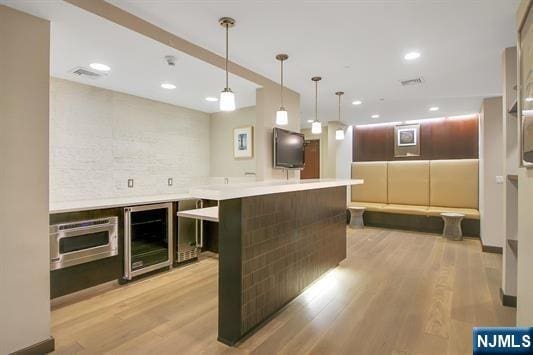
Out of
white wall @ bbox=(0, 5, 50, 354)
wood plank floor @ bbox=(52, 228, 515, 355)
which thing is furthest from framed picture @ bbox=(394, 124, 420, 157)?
white wall @ bbox=(0, 5, 50, 354)

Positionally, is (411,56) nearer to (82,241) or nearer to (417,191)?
(82,241)

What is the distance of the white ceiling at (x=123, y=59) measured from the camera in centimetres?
197

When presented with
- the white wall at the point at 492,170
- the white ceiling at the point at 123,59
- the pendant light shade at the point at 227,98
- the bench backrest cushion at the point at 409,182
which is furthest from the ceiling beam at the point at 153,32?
the bench backrest cushion at the point at 409,182

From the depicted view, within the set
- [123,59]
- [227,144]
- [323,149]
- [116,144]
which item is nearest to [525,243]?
[123,59]

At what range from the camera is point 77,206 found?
9.07ft

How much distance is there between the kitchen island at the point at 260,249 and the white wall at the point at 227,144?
6.39 ft

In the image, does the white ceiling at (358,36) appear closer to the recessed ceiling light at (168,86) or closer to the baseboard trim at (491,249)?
the recessed ceiling light at (168,86)

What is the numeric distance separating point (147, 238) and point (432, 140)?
245 inches

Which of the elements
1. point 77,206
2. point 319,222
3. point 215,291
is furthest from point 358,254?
point 77,206

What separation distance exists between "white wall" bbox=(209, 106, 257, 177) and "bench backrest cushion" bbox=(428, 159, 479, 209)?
432 centimetres

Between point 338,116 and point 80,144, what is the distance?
4.83 meters

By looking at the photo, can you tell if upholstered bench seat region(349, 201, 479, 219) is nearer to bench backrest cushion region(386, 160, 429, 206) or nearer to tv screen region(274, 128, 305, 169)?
bench backrest cushion region(386, 160, 429, 206)

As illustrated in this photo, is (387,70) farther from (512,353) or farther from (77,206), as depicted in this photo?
(77,206)

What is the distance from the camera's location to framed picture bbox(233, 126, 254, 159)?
4520 millimetres
